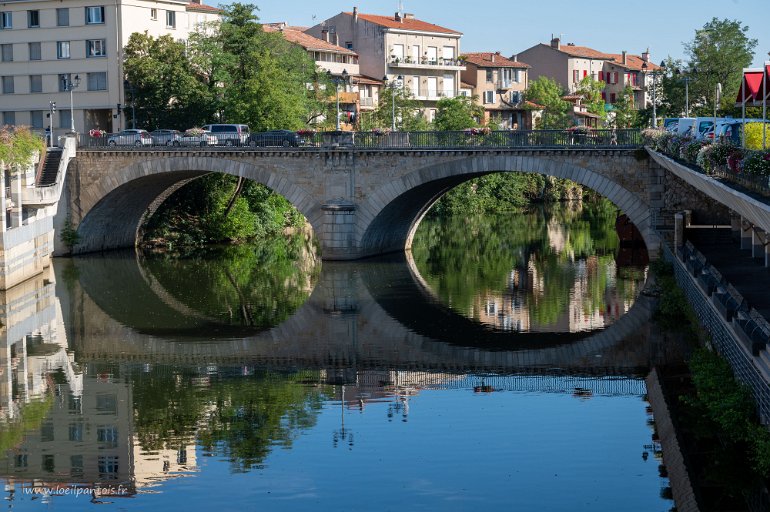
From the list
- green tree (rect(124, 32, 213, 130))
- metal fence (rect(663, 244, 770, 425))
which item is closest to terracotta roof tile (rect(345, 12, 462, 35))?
green tree (rect(124, 32, 213, 130))

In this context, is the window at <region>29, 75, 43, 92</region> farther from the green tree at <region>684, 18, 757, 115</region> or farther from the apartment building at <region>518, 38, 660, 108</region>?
the apartment building at <region>518, 38, 660, 108</region>

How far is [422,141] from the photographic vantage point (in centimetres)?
6088

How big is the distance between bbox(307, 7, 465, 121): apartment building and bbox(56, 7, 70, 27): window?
33.4 meters

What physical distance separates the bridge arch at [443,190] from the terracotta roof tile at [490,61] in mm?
57093

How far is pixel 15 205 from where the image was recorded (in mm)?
57500

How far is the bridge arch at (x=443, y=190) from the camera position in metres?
57.1

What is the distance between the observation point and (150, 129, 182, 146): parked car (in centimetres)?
6619

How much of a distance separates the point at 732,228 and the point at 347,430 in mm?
29472

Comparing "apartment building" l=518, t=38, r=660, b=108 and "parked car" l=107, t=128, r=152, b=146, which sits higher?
"apartment building" l=518, t=38, r=660, b=108

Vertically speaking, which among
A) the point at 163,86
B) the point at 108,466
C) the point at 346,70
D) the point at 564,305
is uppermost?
the point at 346,70

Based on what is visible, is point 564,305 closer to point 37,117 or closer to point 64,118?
point 64,118

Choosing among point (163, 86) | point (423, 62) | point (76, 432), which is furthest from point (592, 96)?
point (76, 432)

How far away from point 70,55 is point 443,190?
96.0 ft

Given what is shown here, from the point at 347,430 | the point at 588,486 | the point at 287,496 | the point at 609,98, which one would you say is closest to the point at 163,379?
the point at 347,430
